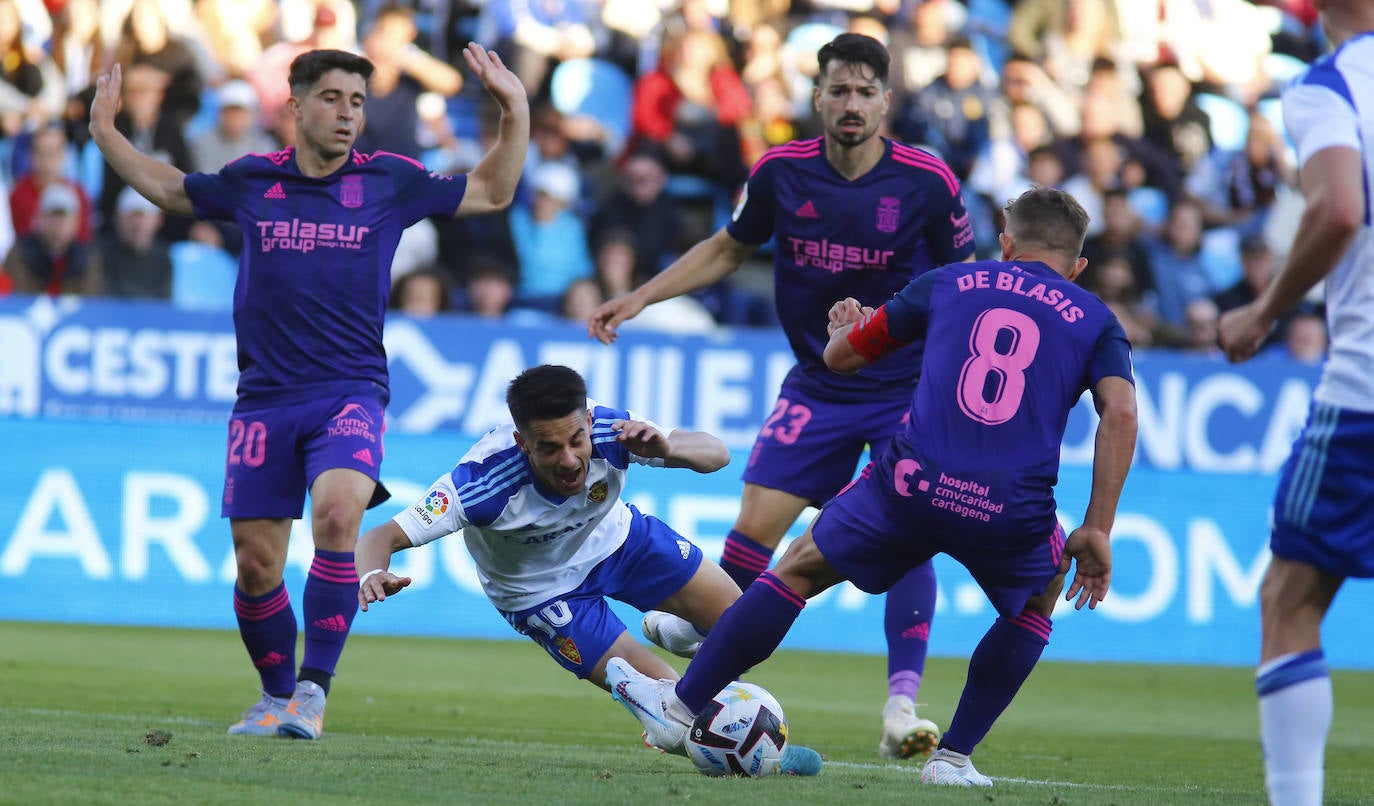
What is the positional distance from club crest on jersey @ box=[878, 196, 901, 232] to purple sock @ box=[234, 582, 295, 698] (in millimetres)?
2743

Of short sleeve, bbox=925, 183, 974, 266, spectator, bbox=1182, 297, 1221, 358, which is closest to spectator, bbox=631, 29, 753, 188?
spectator, bbox=1182, 297, 1221, 358

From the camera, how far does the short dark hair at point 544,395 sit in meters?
5.60

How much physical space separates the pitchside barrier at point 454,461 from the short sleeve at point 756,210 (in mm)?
4461

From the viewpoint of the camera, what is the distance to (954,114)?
1628cm

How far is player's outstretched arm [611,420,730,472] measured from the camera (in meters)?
5.62

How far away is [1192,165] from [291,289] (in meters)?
12.6

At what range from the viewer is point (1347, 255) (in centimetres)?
421

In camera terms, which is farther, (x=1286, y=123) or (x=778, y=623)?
(x=778, y=623)

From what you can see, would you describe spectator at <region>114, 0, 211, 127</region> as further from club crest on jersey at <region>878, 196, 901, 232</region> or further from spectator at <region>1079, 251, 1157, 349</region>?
club crest on jersey at <region>878, 196, 901, 232</region>

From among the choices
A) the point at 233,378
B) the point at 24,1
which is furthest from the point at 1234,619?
the point at 24,1

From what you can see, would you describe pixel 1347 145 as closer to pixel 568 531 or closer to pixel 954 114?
pixel 568 531

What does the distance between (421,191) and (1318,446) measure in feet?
13.2

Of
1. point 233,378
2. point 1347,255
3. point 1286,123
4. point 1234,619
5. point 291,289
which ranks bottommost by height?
point 1234,619

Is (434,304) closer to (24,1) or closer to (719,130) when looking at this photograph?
(719,130)
